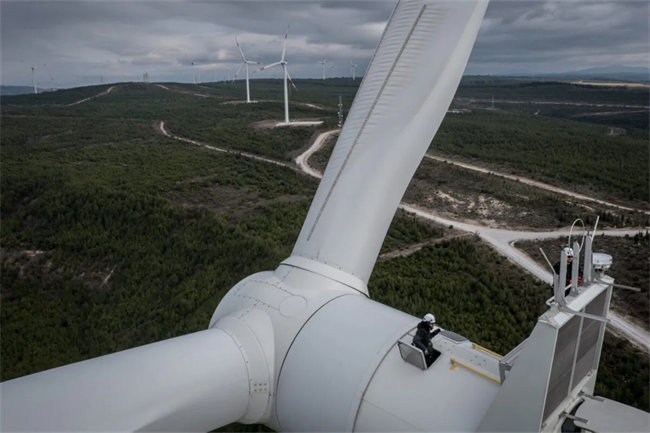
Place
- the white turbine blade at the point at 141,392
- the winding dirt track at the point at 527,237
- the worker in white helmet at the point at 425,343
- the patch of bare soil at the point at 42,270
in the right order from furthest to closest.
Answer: the patch of bare soil at the point at 42,270 → the winding dirt track at the point at 527,237 → the worker in white helmet at the point at 425,343 → the white turbine blade at the point at 141,392

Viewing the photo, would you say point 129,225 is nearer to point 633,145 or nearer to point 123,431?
point 123,431

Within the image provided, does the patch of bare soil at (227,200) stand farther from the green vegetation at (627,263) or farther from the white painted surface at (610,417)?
the white painted surface at (610,417)

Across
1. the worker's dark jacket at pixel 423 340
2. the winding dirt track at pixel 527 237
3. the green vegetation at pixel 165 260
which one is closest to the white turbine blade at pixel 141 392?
the worker's dark jacket at pixel 423 340

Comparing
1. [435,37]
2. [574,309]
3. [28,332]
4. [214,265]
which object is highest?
[435,37]

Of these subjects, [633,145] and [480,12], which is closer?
[480,12]

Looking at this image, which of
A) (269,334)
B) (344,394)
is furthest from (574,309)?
(269,334)

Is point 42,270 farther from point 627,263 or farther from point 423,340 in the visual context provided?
point 627,263

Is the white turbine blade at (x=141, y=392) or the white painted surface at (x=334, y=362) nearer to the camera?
the white turbine blade at (x=141, y=392)
